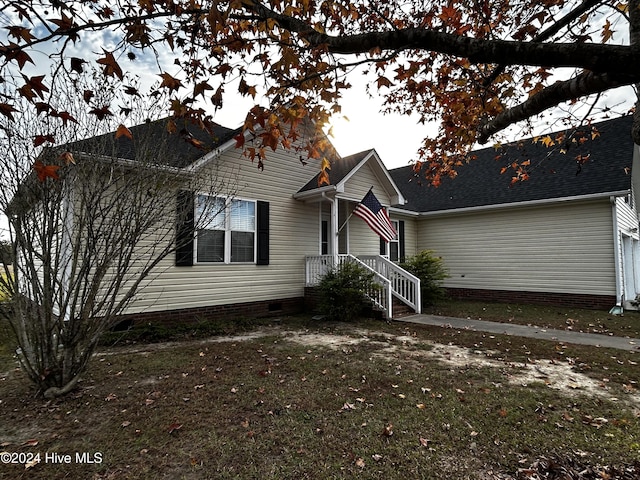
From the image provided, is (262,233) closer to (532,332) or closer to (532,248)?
(532,332)

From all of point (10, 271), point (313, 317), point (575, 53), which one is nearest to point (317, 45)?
point (575, 53)

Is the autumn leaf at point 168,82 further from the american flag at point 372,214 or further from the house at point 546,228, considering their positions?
the house at point 546,228

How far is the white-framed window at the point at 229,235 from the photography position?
8617 millimetres

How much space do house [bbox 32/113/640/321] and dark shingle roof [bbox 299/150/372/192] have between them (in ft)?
0.21

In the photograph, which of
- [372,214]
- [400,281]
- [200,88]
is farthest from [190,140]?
[400,281]

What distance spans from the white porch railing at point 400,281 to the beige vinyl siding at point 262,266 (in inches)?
89.0

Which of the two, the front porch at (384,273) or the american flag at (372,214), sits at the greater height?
the american flag at (372,214)

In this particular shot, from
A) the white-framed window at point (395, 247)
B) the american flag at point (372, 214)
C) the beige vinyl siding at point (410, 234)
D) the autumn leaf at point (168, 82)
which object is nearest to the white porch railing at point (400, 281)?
the american flag at point (372, 214)

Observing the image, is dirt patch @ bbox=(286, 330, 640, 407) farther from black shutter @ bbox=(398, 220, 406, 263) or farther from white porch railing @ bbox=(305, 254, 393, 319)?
black shutter @ bbox=(398, 220, 406, 263)

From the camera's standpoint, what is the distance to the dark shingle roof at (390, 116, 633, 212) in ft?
37.4

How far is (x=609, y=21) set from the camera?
416 centimetres

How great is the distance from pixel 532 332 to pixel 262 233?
717 centimetres

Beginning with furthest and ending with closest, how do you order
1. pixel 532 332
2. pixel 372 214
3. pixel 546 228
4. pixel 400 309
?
pixel 546 228
pixel 400 309
pixel 372 214
pixel 532 332

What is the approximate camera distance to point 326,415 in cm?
357
